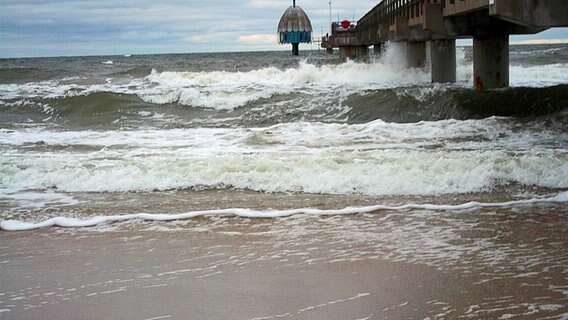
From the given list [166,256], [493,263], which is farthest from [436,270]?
[166,256]

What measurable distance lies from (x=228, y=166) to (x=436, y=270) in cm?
519

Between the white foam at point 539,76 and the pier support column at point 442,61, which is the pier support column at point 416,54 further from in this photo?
the pier support column at point 442,61

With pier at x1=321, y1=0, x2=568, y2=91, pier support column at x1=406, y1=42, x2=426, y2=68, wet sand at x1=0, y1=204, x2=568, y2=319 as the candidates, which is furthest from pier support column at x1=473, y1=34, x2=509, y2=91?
wet sand at x1=0, y1=204, x2=568, y2=319

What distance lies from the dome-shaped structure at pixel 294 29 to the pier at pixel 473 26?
6536 centimetres

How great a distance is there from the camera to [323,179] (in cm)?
937

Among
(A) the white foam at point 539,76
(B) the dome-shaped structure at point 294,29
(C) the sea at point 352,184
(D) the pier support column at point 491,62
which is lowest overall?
(C) the sea at point 352,184

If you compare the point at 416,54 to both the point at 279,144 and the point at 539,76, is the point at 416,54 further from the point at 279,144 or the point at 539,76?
the point at 279,144

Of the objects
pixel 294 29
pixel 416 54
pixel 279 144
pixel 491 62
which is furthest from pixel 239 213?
pixel 294 29

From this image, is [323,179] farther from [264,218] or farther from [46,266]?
[46,266]

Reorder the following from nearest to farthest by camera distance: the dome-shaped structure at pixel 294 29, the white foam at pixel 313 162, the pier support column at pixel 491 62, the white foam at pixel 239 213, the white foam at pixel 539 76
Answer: the white foam at pixel 239 213
the white foam at pixel 313 162
the pier support column at pixel 491 62
the white foam at pixel 539 76
the dome-shaped structure at pixel 294 29

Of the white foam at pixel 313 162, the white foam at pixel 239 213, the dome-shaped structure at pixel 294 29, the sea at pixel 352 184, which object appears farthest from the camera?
the dome-shaped structure at pixel 294 29

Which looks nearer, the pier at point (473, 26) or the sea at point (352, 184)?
the sea at point (352, 184)

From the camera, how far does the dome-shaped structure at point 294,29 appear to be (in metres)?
99.8

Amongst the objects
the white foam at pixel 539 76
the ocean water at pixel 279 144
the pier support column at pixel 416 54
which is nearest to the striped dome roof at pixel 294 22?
the white foam at pixel 539 76
